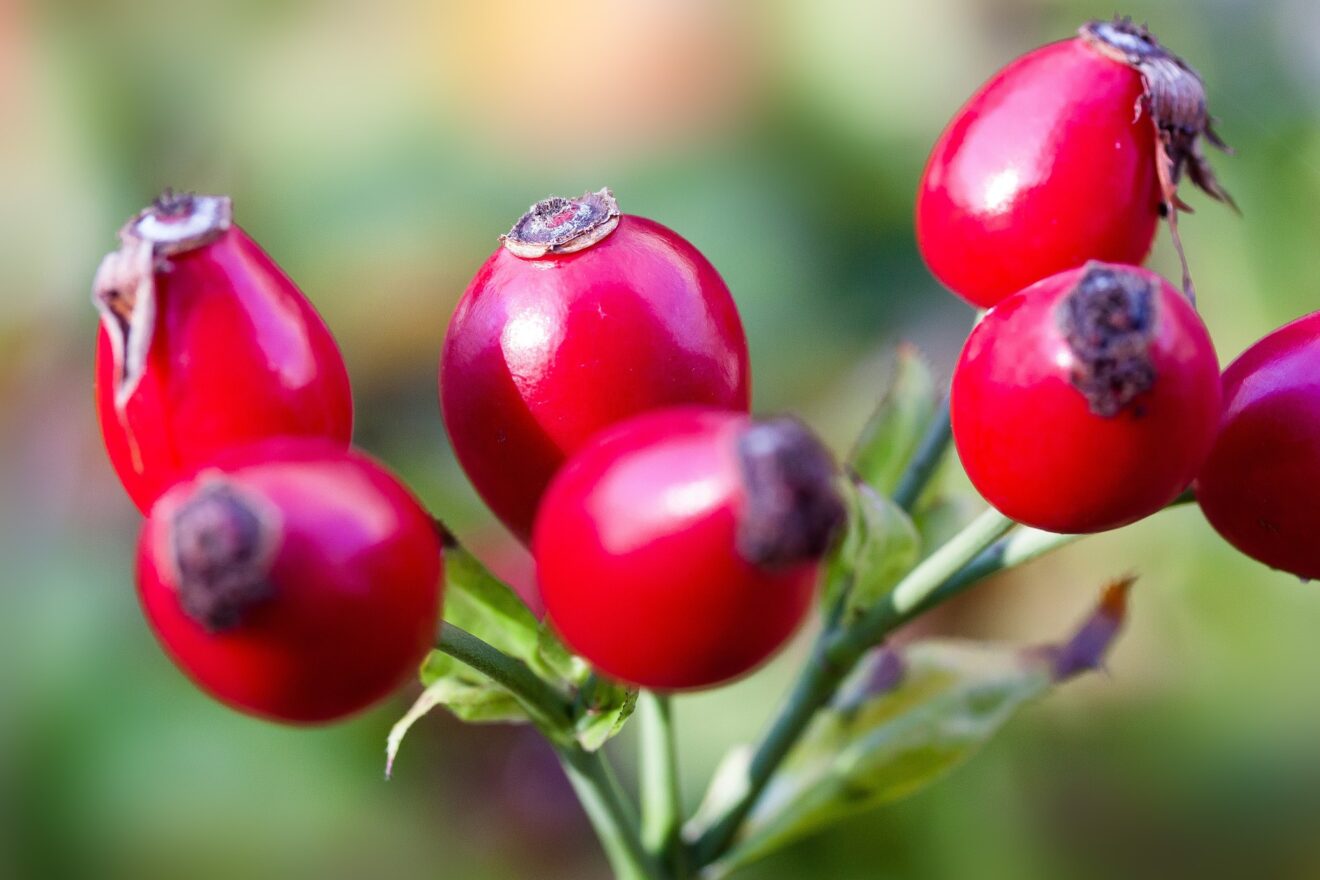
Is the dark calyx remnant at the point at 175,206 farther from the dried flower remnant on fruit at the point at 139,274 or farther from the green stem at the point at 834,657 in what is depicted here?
the green stem at the point at 834,657

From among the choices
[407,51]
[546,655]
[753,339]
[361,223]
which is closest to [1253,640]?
[753,339]

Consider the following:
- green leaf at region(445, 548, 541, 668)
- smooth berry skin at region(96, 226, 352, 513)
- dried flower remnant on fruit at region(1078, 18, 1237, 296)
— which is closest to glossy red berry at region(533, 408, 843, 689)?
smooth berry skin at region(96, 226, 352, 513)

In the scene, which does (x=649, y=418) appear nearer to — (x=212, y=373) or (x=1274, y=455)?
(x=212, y=373)

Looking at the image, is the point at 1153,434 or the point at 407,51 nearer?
the point at 1153,434

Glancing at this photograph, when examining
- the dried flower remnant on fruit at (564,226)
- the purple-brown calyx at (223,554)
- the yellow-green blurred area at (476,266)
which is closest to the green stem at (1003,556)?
the dried flower remnant on fruit at (564,226)

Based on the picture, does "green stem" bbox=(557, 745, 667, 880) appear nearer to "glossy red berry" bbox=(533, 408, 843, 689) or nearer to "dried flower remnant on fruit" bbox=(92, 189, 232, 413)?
"glossy red berry" bbox=(533, 408, 843, 689)

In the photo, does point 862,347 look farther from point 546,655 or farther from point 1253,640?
point 546,655

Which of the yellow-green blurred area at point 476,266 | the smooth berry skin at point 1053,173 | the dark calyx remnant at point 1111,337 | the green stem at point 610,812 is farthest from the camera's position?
the yellow-green blurred area at point 476,266
